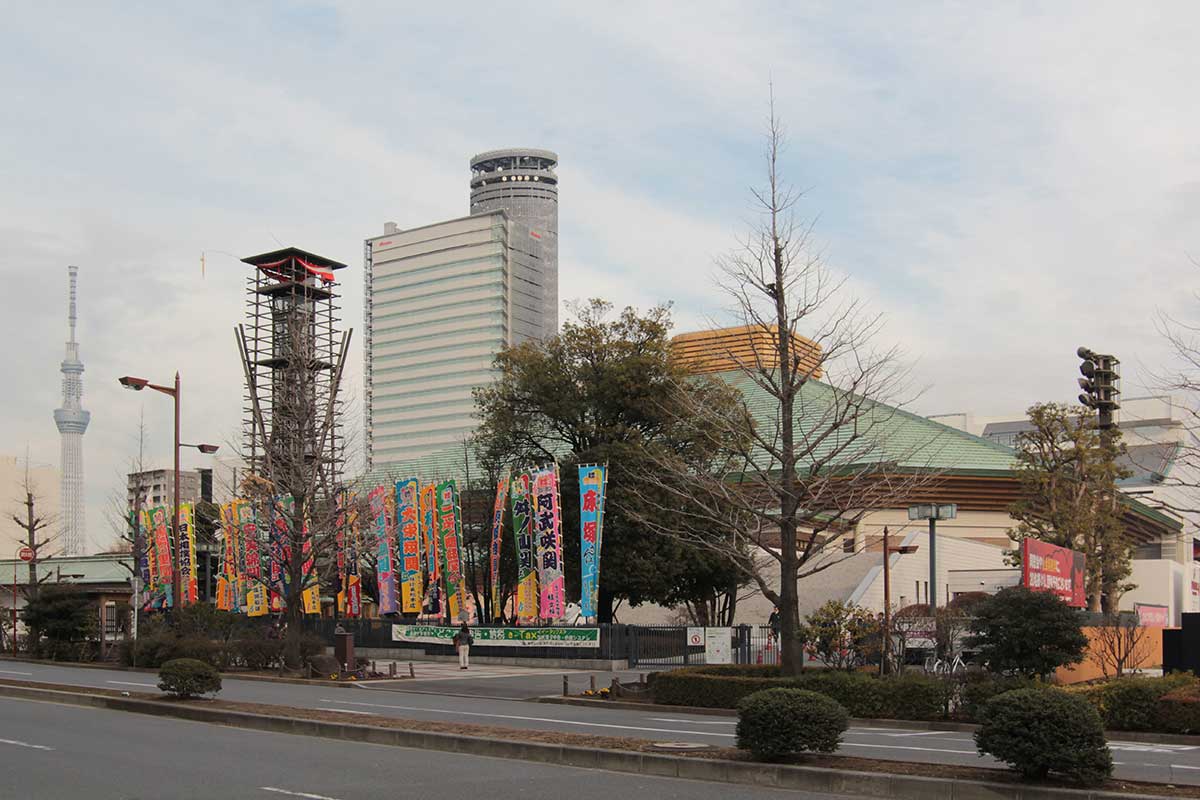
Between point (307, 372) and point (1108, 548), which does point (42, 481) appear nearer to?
point (307, 372)

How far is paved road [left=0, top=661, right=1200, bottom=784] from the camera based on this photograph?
15664 mm

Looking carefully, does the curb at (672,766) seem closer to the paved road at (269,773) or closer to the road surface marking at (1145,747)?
the paved road at (269,773)

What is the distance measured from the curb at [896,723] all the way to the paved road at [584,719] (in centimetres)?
27

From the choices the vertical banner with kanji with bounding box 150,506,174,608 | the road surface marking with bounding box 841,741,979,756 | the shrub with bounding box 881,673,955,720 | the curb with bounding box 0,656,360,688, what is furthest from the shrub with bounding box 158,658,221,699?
the vertical banner with kanji with bounding box 150,506,174,608

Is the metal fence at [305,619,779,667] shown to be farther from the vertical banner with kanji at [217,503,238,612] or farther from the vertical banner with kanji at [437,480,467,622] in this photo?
the vertical banner with kanji at [217,503,238,612]

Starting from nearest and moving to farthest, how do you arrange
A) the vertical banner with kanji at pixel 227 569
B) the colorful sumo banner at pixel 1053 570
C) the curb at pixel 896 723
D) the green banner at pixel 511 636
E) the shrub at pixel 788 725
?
1. the shrub at pixel 788 725
2. the curb at pixel 896 723
3. the colorful sumo banner at pixel 1053 570
4. the green banner at pixel 511 636
5. the vertical banner with kanji at pixel 227 569

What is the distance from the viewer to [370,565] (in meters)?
60.8

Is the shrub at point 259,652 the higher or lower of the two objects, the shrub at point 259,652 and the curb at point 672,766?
the lower

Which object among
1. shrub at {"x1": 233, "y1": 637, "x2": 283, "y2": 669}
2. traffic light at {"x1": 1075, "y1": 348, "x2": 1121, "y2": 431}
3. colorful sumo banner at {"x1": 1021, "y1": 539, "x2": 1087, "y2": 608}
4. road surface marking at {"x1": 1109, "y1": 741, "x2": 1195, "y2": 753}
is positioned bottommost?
shrub at {"x1": 233, "y1": 637, "x2": 283, "y2": 669}

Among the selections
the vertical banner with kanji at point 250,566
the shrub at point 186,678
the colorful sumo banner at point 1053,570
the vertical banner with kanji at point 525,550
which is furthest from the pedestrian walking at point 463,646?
the colorful sumo banner at point 1053,570

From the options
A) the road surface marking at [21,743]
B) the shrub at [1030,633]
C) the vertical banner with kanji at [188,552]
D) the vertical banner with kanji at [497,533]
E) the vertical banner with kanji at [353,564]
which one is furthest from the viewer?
the vertical banner with kanji at [188,552]

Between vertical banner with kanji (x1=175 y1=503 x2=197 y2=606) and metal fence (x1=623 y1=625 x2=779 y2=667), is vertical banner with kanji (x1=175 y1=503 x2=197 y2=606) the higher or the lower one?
the higher one

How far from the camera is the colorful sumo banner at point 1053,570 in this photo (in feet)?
88.2

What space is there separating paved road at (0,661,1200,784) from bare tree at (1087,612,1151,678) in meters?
9.39
